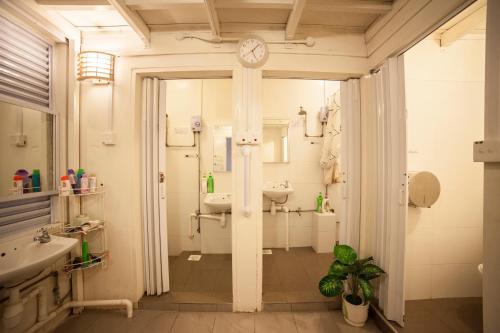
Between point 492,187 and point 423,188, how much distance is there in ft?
2.60

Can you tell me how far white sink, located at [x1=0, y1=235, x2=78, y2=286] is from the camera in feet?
3.52

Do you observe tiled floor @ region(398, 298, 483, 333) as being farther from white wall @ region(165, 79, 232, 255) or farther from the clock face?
the clock face

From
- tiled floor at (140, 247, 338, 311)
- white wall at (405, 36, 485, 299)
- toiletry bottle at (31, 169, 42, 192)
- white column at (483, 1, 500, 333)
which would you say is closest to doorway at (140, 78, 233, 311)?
tiled floor at (140, 247, 338, 311)

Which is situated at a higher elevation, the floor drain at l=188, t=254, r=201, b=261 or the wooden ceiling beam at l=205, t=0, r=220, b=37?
the wooden ceiling beam at l=205, t=0, r=220, b=37

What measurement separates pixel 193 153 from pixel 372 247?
236 cm

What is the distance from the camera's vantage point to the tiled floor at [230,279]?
1.78m

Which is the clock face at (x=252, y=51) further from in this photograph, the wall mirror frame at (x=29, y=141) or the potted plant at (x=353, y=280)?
the potted plant at (x=353, y=280)

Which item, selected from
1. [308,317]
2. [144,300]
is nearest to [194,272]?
[144,300]

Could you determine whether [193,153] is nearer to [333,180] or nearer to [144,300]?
[144,300]

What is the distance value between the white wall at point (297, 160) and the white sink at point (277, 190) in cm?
11

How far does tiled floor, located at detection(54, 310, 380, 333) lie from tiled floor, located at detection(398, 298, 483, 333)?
0.33 metres

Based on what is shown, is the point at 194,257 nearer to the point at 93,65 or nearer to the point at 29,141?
the point at 29,141

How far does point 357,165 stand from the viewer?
5.98 ft

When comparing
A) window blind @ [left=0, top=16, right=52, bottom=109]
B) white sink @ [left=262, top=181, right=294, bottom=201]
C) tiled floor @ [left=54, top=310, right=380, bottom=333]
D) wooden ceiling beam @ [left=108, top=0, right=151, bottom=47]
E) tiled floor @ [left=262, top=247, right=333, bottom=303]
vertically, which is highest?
wooden ceiling beam @ [left=108, top=0, right=151, bottom=47]
